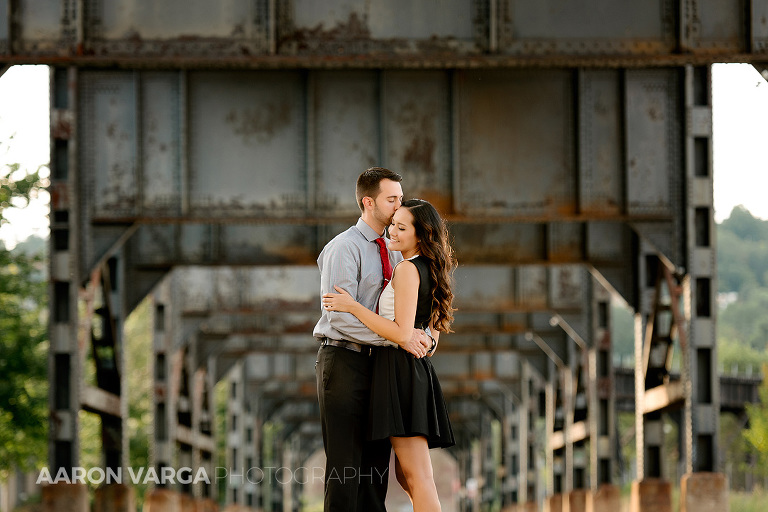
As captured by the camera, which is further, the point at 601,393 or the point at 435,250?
the point at 601,393

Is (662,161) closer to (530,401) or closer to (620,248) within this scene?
(620,248)

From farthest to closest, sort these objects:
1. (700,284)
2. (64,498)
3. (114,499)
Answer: (114,499)
(700,284)
(64,498)

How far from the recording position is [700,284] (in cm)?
2220

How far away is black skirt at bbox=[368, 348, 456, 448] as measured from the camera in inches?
329

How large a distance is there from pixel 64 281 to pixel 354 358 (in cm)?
1384

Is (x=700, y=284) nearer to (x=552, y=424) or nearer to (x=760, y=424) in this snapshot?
(x=552, y=424)

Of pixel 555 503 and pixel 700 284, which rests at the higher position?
pixel 700 284

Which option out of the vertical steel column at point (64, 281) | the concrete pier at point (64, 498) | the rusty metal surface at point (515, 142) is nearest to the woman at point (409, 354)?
the rusty metal surface at point (515, 142)

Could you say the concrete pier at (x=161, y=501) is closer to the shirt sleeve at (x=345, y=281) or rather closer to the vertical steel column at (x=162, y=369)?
the vertical steel column at (x=162, y=369)

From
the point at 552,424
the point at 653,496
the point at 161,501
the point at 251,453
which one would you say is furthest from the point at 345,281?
the point at 251,453

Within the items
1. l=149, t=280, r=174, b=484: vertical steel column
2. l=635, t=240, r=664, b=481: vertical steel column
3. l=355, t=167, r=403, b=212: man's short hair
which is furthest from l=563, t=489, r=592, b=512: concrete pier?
l=355, t=167, r=403, b=212: man's short hair

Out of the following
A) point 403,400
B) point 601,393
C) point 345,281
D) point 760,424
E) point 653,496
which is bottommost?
point 760,424

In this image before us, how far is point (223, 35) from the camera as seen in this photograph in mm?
17891

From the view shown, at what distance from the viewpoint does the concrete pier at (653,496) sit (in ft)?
80.2
